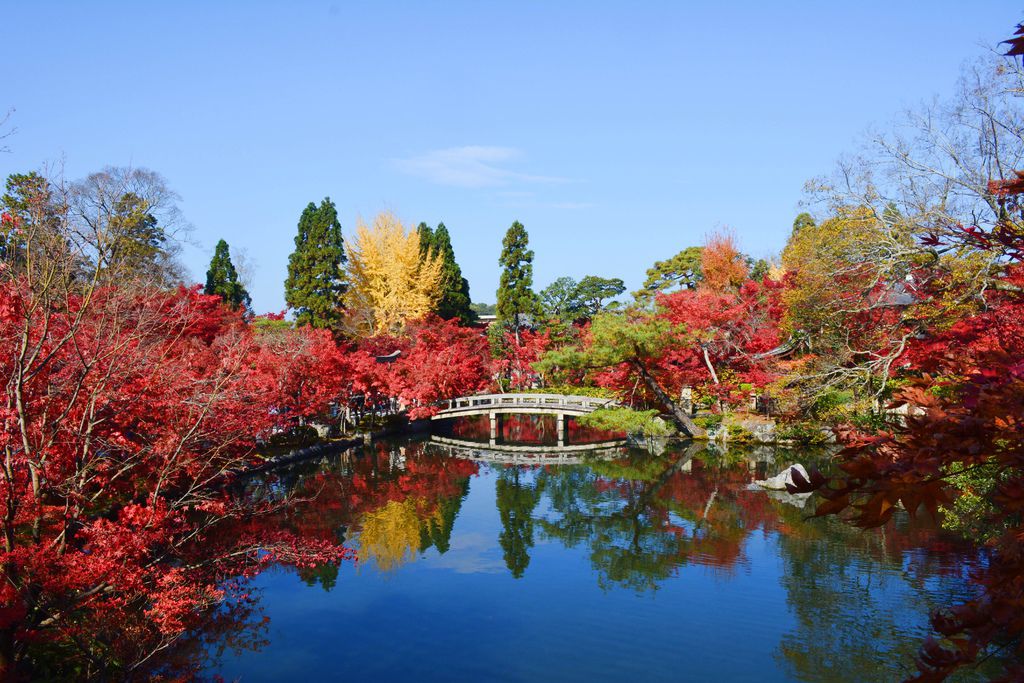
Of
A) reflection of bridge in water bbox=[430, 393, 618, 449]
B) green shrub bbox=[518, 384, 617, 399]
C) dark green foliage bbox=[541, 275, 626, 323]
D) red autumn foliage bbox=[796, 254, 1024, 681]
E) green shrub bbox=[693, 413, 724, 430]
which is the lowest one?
green shrub bbox=[693, 413, 724, 430]

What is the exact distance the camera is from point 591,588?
1321cm

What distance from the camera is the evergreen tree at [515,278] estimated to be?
121ft

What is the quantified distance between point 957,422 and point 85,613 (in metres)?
10.8

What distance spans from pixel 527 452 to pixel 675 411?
5973mm

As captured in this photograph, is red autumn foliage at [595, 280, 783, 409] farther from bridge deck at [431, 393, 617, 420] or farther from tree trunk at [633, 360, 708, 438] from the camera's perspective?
bridge deck at [431, 393, 617, 420]

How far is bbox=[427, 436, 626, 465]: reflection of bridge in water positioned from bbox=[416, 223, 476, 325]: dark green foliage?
13.0m

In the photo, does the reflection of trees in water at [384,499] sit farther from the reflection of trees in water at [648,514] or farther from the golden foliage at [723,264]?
the golden foliage at [723,264]

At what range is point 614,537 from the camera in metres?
16.3

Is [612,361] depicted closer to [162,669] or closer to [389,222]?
[162,669]

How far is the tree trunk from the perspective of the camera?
85.6 ft

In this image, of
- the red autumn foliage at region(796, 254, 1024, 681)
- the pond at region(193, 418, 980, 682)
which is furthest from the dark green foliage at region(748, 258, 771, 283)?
the red autumn foliage at region(796, 254, 1024, 681)

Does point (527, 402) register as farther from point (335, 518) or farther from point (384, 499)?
point (335, 518)

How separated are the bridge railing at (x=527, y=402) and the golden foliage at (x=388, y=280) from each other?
409 inches

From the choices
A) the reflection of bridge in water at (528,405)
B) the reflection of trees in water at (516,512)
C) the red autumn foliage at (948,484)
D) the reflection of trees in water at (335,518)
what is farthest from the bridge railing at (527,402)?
the red autumn foliage at (948,484)
